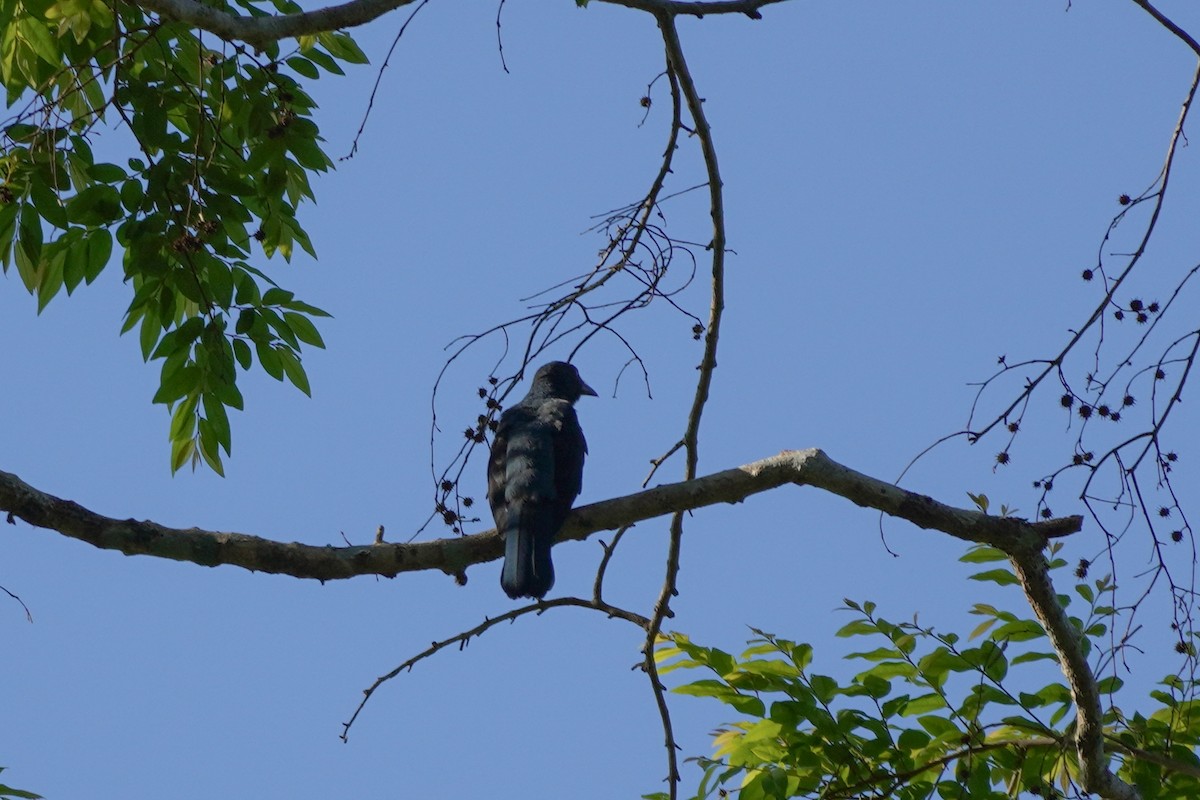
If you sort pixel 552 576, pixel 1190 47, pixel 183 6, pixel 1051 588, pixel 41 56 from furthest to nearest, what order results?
pixel 552 576
pixel 41 56
pixel 1051 588
pixel 1190 47
pixel 183 6

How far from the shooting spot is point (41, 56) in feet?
15.5

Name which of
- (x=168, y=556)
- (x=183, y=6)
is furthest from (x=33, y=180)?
(x=168, y=556)

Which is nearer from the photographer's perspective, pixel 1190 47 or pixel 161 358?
pixel 1190 47

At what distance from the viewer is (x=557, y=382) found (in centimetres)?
736

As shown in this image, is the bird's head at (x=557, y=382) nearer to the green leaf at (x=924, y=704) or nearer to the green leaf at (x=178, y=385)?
the green leaf at (x=178, y=385)

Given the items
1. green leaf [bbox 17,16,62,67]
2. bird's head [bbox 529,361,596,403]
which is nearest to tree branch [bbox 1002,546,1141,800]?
bird's head [bbox 529,361,596,403]

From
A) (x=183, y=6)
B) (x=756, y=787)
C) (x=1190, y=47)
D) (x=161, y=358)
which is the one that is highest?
(x=1190, y=47)

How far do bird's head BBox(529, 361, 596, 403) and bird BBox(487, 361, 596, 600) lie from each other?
0.7 inches

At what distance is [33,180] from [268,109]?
2.70ft

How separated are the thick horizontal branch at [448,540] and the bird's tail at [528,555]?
514 mm

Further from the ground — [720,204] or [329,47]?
[329,47]

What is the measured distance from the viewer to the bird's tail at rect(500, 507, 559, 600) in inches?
205

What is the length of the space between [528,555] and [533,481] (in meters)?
0.42

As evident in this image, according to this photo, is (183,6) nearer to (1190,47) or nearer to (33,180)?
(33,180)
